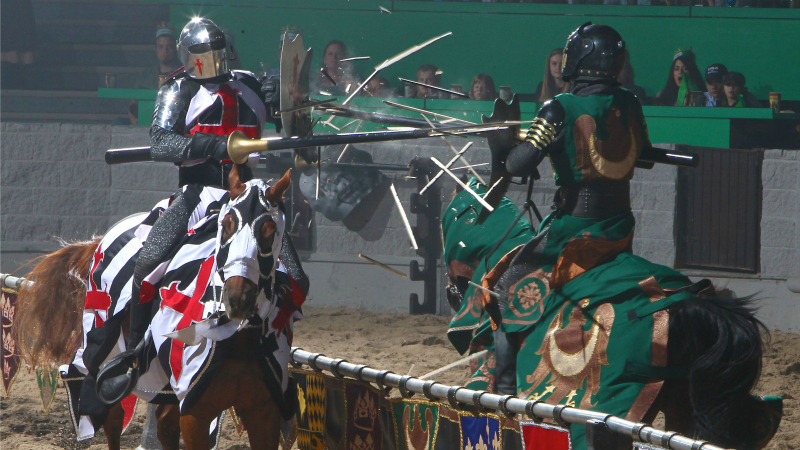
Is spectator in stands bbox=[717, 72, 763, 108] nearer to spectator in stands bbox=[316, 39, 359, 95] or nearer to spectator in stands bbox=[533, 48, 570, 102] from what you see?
spectator in stands bbox=[533, 48, 570, 102]

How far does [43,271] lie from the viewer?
4641 millimetres

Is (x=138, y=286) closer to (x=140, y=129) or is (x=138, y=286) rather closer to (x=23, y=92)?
(x=140, y=129)

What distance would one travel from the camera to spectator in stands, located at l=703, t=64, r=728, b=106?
8.32 meters

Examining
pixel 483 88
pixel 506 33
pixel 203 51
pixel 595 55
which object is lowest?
pixel 595 55

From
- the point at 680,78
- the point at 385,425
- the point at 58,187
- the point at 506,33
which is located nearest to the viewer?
the point at 385,425

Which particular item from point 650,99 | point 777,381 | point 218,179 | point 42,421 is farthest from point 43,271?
point 650,99

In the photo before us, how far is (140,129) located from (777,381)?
629 cm

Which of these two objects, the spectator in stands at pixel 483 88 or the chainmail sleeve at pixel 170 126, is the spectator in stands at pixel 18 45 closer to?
the spectator in stands at pixel 483 88

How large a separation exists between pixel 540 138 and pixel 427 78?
5541mm

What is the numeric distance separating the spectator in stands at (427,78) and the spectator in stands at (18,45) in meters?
5.08

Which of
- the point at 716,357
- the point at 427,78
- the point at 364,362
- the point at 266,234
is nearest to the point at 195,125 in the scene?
the point at 266,234

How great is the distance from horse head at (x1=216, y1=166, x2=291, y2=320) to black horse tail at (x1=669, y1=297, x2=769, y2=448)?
138cm

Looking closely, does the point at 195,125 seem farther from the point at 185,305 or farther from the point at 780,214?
the point at 780,214

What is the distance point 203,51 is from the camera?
3842mm
